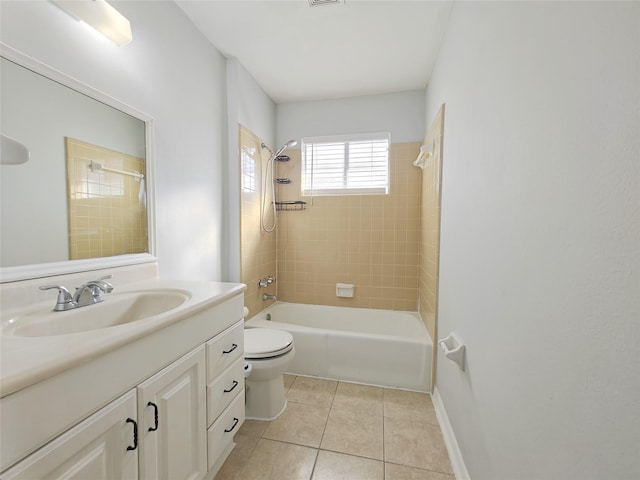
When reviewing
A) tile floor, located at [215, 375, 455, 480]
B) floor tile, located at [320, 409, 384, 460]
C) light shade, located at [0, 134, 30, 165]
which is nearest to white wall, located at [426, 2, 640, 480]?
tile floor, located at [215, 375, 455, 480]

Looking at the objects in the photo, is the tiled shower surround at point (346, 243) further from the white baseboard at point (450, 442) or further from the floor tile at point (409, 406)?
the white baseboard at point (450, 442)

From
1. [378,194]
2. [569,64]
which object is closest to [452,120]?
[569,64]

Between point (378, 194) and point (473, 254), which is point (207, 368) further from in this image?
point (378, 194)

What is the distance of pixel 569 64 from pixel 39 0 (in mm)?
1662

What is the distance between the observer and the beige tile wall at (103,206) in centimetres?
110

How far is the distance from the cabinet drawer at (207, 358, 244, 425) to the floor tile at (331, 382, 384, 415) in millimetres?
816

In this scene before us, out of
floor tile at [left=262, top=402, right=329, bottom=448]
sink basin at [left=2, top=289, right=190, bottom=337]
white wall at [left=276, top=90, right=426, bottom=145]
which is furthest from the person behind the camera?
white wall at [left=276, top=90, right=426, bottom=145]

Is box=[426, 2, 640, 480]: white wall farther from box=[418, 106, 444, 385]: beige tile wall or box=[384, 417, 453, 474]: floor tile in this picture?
box=[418, 106, 444, 385]: beige tile wall

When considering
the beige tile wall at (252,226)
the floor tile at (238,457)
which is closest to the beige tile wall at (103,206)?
the beige tile wall at (252,226)

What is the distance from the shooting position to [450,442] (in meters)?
1.42

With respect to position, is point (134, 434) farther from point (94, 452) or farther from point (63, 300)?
point (63, 300)

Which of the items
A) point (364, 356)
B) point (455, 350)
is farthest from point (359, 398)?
point (455, 350)

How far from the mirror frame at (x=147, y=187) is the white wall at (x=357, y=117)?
5.35 ft

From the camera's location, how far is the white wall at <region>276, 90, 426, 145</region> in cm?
258
